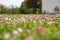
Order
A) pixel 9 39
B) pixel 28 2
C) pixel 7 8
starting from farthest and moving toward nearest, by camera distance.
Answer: pixel 28 2 < pixel 7 8 < pixel 9 39

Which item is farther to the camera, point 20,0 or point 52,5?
point 20,0

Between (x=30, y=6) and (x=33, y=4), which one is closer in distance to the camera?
(x=30, y=6)

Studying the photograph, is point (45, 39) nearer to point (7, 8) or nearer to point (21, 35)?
point (21, 35)

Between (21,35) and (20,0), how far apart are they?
28456 mm

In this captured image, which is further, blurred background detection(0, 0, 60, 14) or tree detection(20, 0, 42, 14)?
tree detection(20, 0, 42, 14)

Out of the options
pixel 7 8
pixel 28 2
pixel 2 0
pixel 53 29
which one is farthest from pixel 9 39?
pixel 28 2

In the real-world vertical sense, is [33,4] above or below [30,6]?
above

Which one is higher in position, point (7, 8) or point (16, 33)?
point (16, 33)

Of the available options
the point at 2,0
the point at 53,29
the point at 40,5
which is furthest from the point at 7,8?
the point at 53,29

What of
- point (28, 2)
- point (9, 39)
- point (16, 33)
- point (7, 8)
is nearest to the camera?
point (9, 39)

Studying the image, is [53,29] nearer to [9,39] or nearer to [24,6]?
[9,39]

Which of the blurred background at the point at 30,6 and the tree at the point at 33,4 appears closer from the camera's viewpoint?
the blurred background at the point at 30,6

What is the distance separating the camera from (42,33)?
1.31m

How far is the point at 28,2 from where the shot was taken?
3094 cm
